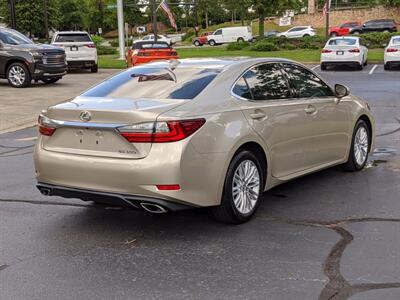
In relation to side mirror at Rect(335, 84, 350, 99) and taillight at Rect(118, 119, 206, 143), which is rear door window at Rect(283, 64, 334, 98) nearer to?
side mirror at Rect(335, 84, 350, 99)

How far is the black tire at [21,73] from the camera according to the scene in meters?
18.9

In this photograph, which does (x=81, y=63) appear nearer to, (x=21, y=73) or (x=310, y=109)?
(x=21, y=73)

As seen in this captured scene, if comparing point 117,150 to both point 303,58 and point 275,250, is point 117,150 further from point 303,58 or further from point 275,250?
point 303,58

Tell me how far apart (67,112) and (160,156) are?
101cm

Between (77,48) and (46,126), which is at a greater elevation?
(77,48)

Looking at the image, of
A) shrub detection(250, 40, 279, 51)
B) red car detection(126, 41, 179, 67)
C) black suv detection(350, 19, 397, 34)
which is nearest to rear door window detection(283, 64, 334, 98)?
red car detection(126, 41, 179, 67)

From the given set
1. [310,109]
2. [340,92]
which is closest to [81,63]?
[340,92]

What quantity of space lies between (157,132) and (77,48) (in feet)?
70.8

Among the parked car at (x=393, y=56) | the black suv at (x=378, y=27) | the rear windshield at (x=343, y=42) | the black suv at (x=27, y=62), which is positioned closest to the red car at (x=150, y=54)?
the black suv at (x=27, y=62)

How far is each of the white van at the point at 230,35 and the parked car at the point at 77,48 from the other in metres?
38.6

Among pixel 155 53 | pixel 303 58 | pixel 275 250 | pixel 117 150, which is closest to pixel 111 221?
pixel 117 150

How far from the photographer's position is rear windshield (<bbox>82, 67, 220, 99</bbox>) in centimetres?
532

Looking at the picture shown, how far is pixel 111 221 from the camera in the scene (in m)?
5.60

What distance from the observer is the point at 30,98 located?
53.8 feet
